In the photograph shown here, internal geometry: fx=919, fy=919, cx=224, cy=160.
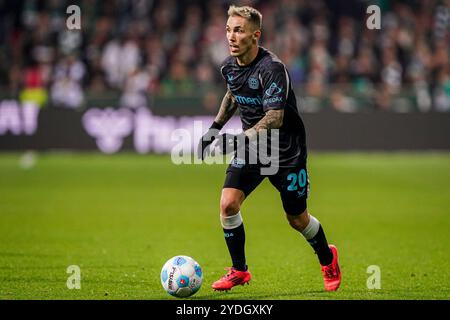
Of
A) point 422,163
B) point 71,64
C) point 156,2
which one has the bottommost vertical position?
point 422,163

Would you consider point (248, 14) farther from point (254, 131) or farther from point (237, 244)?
point (237, 244)

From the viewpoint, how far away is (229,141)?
290 inches

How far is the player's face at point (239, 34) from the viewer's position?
7.46 metres

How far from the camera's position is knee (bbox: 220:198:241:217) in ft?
24.8

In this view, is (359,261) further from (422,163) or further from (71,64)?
(71,64)

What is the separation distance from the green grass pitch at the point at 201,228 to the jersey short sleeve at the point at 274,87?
1.55 m

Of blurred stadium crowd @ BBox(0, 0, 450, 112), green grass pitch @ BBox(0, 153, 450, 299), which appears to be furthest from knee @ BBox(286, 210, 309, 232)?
blurred stadium crowd @ BBox(0, 0, 450, 112)

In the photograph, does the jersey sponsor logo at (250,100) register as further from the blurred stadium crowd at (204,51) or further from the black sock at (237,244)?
the blurred stadium crowd at (204,51)

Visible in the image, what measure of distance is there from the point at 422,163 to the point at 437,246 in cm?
1015

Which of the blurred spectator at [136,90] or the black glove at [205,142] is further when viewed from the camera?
the blurred spectator at [136,90]

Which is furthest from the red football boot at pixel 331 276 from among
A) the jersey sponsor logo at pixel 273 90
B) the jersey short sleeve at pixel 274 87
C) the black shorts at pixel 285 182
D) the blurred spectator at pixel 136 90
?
the blurred spectator at pixel 136 90

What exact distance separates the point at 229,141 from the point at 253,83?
559 millimetres
